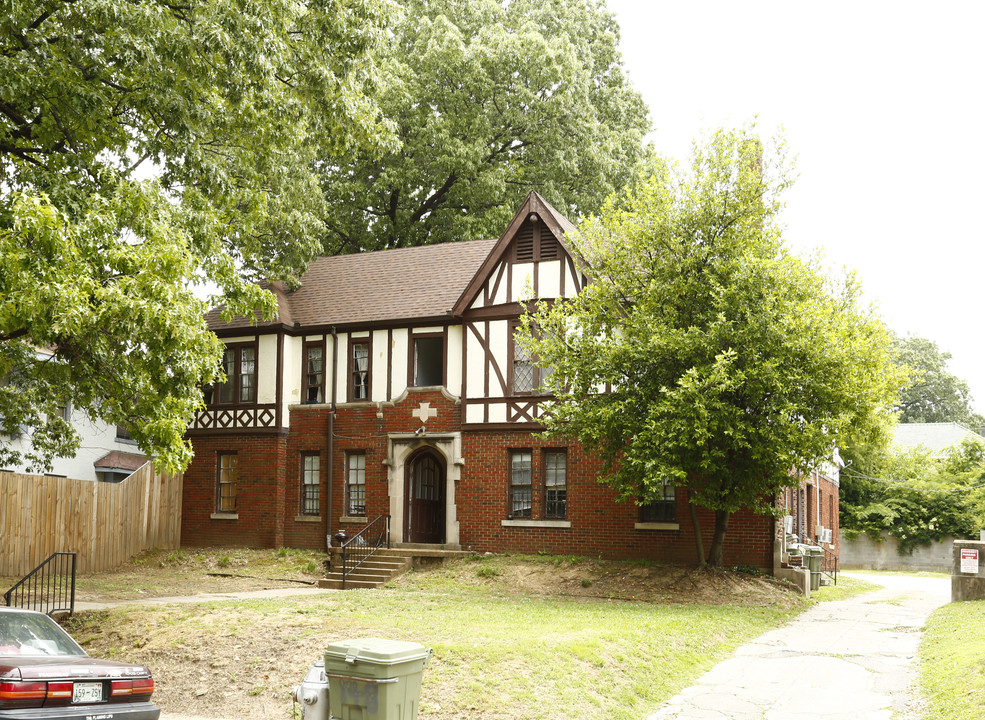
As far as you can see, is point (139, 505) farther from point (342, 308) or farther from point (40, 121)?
point (40, 121)

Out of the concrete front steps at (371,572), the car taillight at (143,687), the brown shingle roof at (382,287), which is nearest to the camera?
the car taillight at (143,687)

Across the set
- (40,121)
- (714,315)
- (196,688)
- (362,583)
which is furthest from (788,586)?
(40,121)

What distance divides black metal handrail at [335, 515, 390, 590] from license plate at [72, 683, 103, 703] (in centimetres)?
→ 1512

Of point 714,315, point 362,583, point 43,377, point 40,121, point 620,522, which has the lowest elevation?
point 362,583

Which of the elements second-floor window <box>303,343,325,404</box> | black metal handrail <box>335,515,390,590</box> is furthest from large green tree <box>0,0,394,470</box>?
second-floor window <box>303,343,325,404</box>

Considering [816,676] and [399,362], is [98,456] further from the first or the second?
[816,676]

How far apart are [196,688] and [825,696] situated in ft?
23.8

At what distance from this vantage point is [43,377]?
1555 centimetres

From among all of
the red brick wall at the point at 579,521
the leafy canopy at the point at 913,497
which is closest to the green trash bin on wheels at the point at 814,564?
the red brick wall at the point at 579,521

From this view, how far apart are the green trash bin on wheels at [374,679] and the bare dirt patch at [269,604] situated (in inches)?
97.3

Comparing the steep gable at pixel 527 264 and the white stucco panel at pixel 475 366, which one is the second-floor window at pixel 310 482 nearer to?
the white stucco panel at pixel 475 366

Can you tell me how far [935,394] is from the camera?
81.4m

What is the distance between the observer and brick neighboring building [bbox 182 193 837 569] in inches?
941

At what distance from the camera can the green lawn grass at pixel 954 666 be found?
9906 mm
